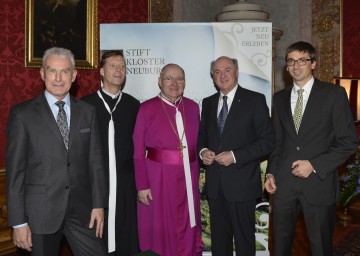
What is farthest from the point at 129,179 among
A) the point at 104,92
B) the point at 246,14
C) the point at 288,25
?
the point at 288,25

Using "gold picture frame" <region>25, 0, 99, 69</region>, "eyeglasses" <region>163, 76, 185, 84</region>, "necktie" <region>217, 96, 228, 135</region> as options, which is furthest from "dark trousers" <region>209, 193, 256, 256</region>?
"gold picture frame" <region>25, 0, 99, 69</region>

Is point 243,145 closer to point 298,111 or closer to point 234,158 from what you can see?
point 234,158

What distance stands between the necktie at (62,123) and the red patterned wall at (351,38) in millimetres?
4438

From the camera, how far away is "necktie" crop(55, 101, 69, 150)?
232cm

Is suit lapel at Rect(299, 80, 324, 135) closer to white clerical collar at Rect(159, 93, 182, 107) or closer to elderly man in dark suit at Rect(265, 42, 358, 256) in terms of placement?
elderly man in dark suit at Rect(265, 42, 358, 256)

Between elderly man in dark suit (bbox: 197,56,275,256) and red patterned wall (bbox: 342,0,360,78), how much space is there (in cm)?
310

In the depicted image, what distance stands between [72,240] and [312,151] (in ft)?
5.23

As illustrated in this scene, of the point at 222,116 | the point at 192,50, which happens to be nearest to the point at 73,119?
the point at 222,116

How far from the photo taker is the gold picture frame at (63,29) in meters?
3.70

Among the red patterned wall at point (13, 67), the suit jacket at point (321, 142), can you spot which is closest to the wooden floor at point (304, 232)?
the suit jacket at point (321, 142)

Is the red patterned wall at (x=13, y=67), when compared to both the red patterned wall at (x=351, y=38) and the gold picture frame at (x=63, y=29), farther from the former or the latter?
the red patterned wall at (x=351, y=38)

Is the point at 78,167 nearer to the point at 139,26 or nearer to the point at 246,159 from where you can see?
the point at 246,159

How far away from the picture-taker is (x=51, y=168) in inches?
88.7

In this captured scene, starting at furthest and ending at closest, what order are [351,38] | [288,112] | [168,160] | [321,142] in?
[351,38], [168,160], [288,112], [321,142]
